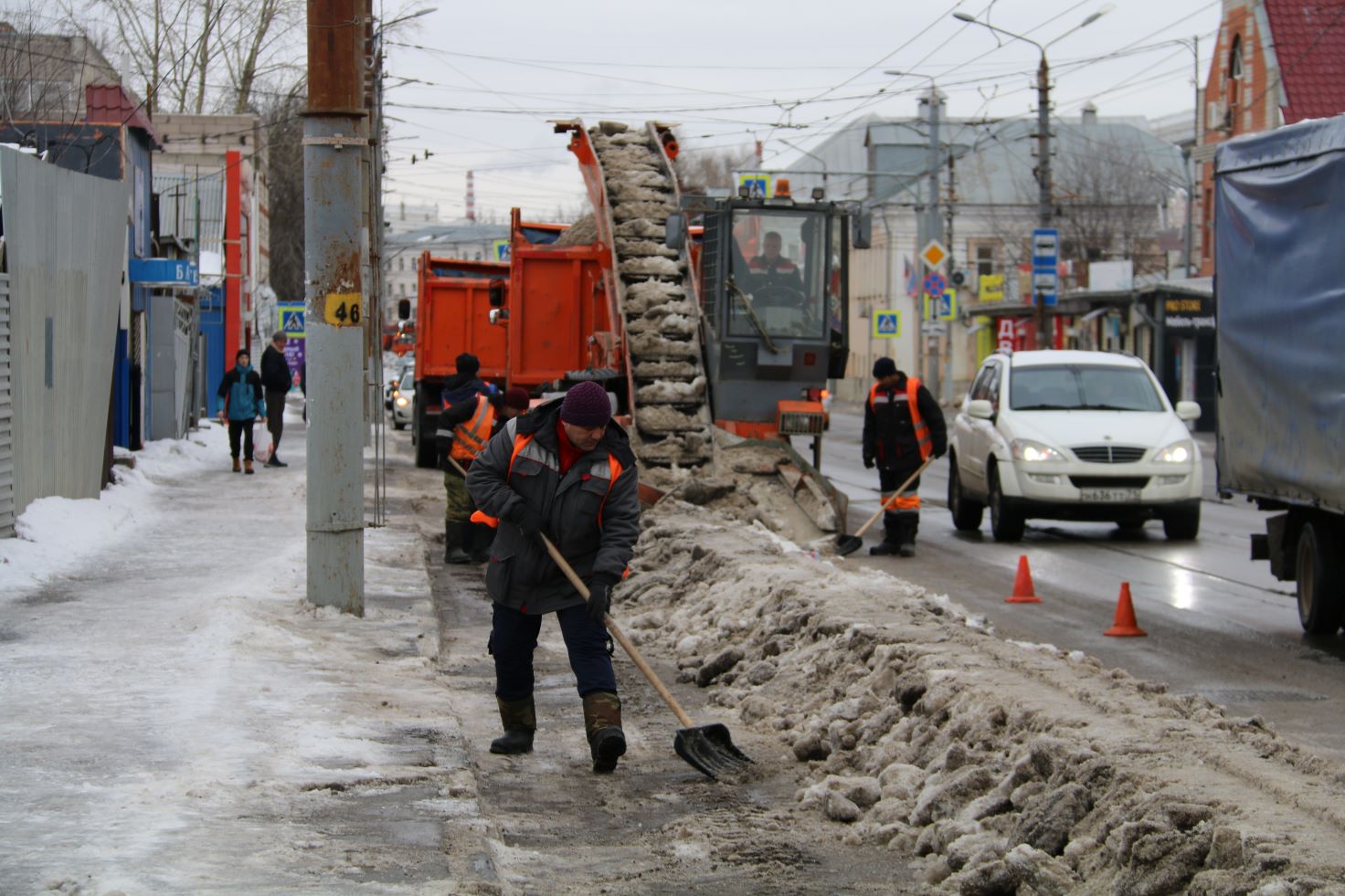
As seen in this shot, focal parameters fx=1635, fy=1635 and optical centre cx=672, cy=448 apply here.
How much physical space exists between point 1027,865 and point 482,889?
1.68 metres

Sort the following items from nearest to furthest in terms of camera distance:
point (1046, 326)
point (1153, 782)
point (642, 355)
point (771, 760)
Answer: point (1153, 782)
point (771, 760)
point (642, 355)
point (1046, 326)

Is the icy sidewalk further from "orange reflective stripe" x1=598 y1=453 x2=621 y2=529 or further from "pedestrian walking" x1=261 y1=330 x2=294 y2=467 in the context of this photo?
"pedestrian walking" x1=261 y1=330 x2=294 y2=467

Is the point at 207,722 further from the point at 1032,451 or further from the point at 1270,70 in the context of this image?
the point at 1270,70

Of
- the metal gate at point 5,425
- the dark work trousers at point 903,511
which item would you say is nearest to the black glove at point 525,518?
the metal gate at point 5,425

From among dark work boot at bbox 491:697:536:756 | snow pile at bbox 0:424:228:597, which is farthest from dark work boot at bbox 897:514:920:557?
dark work boot at bbox 491:697:536:756

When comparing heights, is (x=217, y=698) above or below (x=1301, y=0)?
below

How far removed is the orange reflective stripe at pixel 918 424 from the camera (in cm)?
1512

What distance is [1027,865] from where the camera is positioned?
5.07 meters

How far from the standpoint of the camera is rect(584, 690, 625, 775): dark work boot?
275 inches

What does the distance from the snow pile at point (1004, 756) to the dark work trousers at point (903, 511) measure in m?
4.65

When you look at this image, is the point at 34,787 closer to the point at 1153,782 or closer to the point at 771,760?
the point at 771,760

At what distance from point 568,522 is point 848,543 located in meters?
7.83

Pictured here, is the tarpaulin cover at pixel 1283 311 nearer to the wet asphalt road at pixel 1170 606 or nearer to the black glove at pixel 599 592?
the wet asphalt road at pixel 1170 606

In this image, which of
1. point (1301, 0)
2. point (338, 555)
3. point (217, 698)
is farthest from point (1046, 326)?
point (217, 698)
